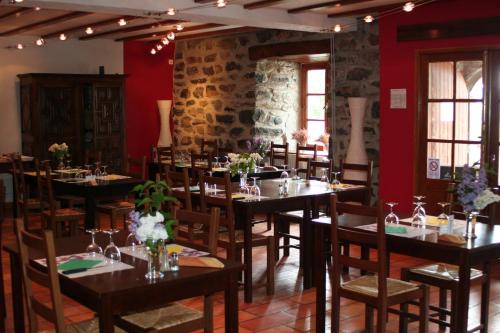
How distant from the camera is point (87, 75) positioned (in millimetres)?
10539

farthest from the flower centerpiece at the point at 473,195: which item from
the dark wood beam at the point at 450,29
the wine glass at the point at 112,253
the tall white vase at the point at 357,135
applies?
the tall white vase at the point at 357,135

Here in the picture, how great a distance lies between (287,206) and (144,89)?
21.9 feet

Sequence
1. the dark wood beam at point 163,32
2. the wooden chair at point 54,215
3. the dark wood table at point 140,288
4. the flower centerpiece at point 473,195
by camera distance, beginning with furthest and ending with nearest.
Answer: the dark wood beam at point 163,32, the wooden chair at point 54,215, the flower centerpiece at point 473,195, the dark wood table at point 140,288

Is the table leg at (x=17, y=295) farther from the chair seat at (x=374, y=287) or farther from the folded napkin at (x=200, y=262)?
the chair seat at (x=374, y=287)

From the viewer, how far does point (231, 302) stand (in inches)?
139

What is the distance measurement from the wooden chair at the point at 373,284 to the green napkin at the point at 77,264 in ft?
4.88

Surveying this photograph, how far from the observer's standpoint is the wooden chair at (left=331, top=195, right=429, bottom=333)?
12.9 ft

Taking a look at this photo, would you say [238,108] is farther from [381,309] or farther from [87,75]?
[381,309]

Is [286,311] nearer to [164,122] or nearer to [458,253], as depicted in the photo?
[458,253]

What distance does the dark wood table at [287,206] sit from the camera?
18.1ft

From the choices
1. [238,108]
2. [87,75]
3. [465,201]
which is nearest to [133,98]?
[87,75]

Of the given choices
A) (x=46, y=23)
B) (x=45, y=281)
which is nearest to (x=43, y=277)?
(x=45, y=281)

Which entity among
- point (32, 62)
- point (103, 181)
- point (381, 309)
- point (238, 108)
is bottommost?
point (381, 309)

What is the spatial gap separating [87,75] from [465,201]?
764cm
